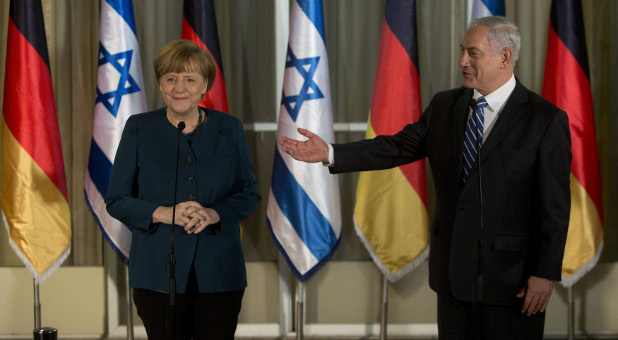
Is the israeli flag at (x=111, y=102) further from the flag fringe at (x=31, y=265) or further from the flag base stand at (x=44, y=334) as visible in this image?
the flag base stand at (x=44, y=334)

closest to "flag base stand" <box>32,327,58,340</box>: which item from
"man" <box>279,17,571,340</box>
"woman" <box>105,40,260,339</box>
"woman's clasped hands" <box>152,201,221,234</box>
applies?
"woman" <box>105,40,260,339</box>

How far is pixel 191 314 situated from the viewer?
203 centimetres

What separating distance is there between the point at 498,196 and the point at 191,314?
1054 mm

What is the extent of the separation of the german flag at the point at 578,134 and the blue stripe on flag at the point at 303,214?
1331mm

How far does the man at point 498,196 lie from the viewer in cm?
192

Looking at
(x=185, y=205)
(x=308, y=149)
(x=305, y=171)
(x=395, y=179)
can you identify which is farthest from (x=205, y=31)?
(x=185, y=205)

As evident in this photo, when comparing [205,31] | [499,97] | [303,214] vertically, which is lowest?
[303,214]

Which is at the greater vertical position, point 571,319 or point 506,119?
point 506,119

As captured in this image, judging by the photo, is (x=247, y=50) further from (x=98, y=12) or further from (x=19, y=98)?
(x=19, y=98)

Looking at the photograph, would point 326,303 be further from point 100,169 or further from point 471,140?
point 471,140

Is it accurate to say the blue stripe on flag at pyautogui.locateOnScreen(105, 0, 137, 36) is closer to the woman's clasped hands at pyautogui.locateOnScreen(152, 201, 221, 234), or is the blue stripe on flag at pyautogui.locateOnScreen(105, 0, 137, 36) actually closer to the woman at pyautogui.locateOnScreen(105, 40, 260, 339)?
the woman at pyautogui.locateOnScreen(105, 40, 260, 339)

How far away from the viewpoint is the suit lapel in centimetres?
195

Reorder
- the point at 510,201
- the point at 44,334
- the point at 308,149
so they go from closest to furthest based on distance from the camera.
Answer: the point at 44,334 → the point at 510,201 → the point at 308,149

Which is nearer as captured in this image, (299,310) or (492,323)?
(492,323)
